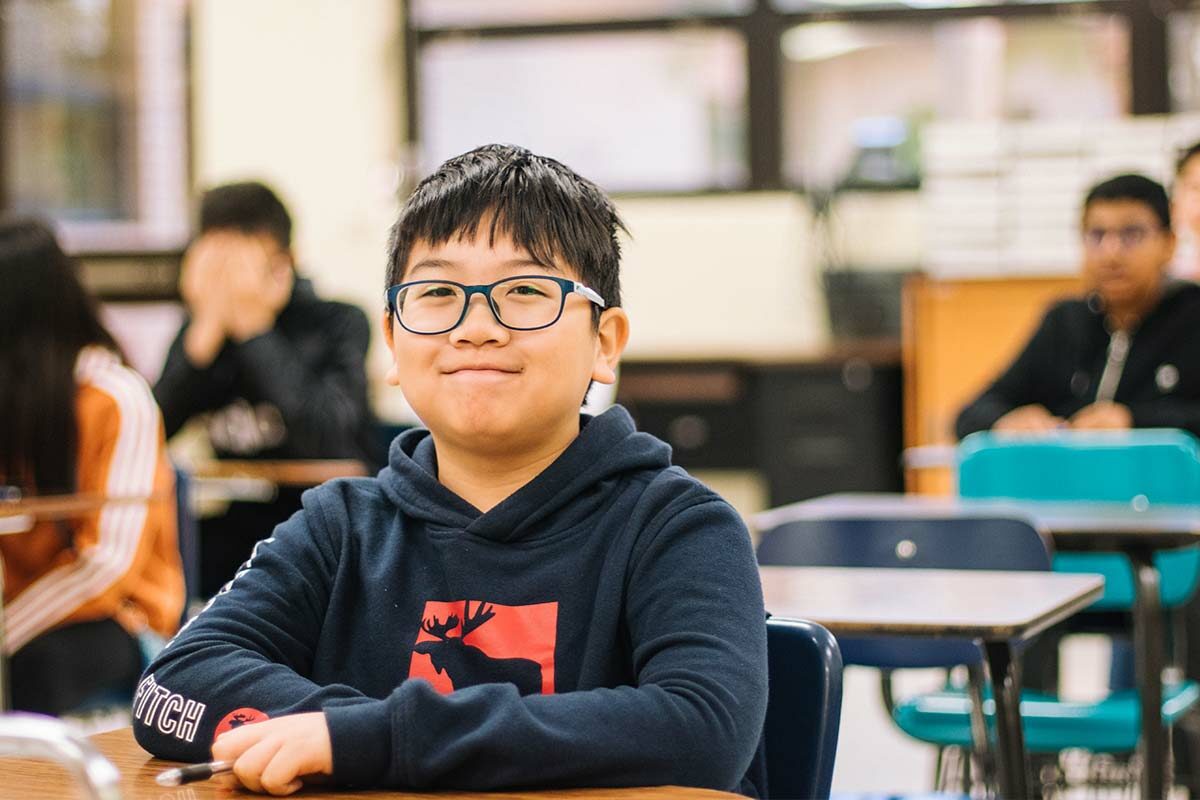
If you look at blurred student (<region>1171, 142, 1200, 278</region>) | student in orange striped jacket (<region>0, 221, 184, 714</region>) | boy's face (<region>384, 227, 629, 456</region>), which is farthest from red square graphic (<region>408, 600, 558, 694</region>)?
blurred student (<region>1171, 142, 1200, 278</region>)

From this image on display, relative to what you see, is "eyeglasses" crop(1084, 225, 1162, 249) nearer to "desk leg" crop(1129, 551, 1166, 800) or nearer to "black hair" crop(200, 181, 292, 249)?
"desk leg" crop(1129, 551, 1166, 800)

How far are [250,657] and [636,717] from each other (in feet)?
1.00

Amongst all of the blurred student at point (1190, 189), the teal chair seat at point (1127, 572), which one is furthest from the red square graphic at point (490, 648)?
the blurred student at point (1190, 189)

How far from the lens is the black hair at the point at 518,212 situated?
4.00 feet

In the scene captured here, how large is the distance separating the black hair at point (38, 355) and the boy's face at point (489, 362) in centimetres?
178

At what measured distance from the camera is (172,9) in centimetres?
689

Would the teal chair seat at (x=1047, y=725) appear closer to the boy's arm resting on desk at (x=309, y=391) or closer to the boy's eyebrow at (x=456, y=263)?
the boy's eyebrow at (x=456, y=263)

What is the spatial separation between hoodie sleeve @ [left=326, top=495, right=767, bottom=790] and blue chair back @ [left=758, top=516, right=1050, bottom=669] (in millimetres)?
1240

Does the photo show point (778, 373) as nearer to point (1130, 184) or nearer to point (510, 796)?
point (1130, 184)

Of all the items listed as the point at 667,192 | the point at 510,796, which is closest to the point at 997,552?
the point at 510,796

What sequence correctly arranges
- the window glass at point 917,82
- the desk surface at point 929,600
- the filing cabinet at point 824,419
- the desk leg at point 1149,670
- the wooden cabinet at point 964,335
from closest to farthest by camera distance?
1. the desk surface at point 929,600
2. the desk leg at point 1149,670
3. the wooden cabinet at point 964,335
4. the filing cabinet at point 824,419
5. the window glass at point 917,82

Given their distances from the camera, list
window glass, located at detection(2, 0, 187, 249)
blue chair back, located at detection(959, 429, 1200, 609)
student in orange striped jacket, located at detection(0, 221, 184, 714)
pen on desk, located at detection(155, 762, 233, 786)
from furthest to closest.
A: window glass, located at detection(2, 0, 187, 249) < blue chair back, located at detection(959, 429, 1200, 609) < student in orange striped jacket, located at detection(0, 221, 184, 714) < pen on desk, located at detection(155, 762, 233, 786)

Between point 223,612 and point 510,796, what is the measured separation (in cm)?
34

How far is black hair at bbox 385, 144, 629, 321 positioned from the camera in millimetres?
1221
